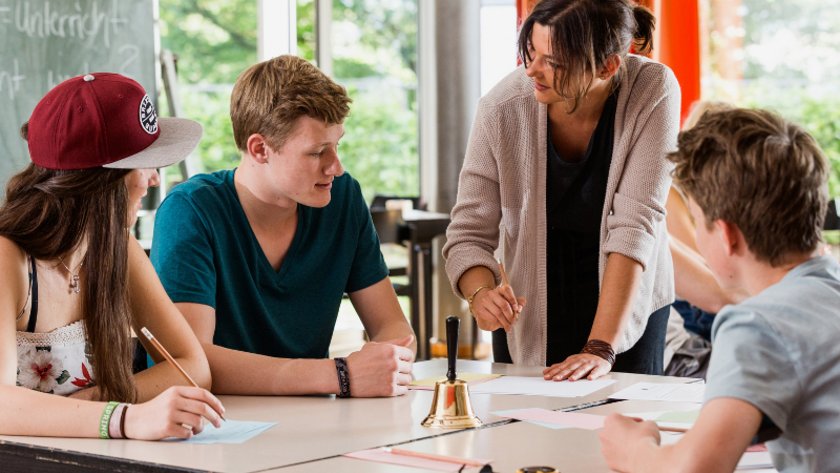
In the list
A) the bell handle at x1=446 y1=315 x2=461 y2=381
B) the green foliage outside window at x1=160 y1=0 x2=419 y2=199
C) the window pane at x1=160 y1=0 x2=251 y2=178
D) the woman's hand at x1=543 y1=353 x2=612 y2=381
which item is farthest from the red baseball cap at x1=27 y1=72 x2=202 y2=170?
the window pane at x1=160 y1=0 x2=251 y2=178

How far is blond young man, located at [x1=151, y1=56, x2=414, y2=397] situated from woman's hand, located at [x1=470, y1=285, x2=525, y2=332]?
0.16m

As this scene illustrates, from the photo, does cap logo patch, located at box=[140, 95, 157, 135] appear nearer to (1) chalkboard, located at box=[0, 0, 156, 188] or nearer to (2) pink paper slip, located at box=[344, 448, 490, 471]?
(2) pink paper slip, located at box=[344, 448, 490, 471]

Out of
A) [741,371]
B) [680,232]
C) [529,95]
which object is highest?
[529,95]

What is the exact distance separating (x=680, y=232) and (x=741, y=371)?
2.04 m

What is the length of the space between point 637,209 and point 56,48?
2169 millimetres

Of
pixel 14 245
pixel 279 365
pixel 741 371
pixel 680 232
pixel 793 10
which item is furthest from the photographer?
pixel 793 10

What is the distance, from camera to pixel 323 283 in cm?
223

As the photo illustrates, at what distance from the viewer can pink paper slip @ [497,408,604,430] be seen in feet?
5.32

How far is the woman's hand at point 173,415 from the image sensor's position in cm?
151

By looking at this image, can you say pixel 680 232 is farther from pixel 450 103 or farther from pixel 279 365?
pixel 450 103

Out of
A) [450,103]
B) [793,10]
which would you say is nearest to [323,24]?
[450,103]

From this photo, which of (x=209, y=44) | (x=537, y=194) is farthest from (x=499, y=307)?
(x=209, y=44)

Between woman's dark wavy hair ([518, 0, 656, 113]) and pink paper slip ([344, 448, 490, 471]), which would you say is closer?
pink paper slip ([344, 448, 490, 471])

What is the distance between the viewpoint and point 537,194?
2.29 metres
